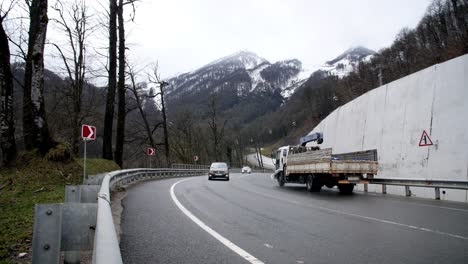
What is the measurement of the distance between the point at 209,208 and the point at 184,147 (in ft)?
191

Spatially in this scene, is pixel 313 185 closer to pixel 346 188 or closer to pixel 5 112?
pixel 346 188

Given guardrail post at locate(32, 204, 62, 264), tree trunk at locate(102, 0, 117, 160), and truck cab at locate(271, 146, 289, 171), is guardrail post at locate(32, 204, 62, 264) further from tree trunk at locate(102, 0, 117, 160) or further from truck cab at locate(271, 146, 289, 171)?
truck cab at locate(271, 146, 289, 171)

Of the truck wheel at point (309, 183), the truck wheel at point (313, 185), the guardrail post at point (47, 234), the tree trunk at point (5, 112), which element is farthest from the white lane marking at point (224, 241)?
the truck wheel at point (309, 183)

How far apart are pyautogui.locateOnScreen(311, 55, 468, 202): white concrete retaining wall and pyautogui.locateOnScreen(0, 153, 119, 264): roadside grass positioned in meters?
14.0

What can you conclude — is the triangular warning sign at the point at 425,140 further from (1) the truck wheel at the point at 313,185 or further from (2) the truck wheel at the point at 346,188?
(1) the truck wheel at the point at 313,185

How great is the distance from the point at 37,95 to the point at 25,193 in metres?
3.55

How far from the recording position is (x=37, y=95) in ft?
43.0

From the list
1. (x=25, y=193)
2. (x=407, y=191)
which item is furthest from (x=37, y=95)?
(x=407, y=191)

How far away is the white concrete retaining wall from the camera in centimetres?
1588

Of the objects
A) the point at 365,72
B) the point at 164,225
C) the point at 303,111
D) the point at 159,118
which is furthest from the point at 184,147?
the point at 303,111

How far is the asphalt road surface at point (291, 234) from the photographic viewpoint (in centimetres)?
575

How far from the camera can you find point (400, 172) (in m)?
19.8

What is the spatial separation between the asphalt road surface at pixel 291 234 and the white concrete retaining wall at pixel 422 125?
5082mm

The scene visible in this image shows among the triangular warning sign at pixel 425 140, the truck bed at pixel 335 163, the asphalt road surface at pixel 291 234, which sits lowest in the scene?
the asphalt road surface at pixel 291 234
